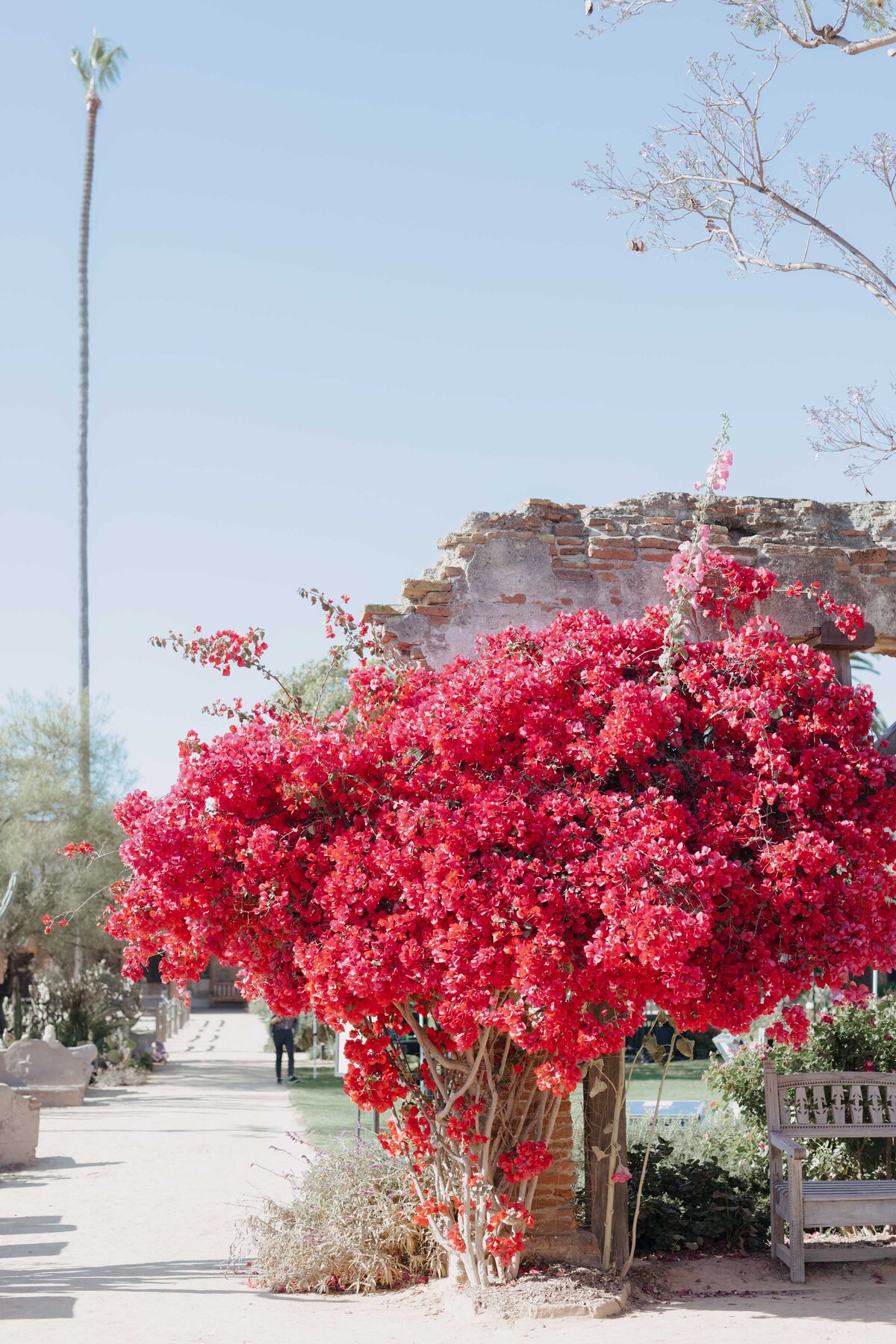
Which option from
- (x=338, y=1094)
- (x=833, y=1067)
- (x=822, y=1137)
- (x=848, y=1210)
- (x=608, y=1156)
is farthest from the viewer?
(x=338, y=1094)

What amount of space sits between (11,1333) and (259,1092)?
38.3ft

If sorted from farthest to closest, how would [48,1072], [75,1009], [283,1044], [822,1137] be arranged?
1. [75,1009]
2. [283,1044]
3. [48,1072]
4. [822,1137]

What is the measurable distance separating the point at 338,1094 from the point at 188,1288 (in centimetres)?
978

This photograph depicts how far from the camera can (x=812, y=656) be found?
6.10 meters

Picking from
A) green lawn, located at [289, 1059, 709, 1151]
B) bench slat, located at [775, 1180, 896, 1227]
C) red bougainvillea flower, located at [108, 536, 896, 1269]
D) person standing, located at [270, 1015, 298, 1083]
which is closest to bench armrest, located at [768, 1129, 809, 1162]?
bench slat, located at [775, 1180, 896, 1227]

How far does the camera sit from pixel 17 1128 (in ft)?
35.5

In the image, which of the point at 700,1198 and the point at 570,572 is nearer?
the point at 700,1198

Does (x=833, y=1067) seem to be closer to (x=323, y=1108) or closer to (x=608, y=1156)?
(x=608, y=1156)

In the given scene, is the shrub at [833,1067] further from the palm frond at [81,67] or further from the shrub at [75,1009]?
the palm frond at [81,67]

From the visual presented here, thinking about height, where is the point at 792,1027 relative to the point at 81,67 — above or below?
below

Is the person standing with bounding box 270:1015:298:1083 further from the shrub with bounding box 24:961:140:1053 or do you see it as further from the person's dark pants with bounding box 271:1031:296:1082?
the shrub with bounding box 24:961:140:1053

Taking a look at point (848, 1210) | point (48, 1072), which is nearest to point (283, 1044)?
point (48, 1072)

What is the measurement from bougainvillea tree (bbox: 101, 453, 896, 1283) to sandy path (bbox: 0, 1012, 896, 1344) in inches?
23.5

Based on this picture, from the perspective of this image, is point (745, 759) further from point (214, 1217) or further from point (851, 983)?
point (214, 1217)
